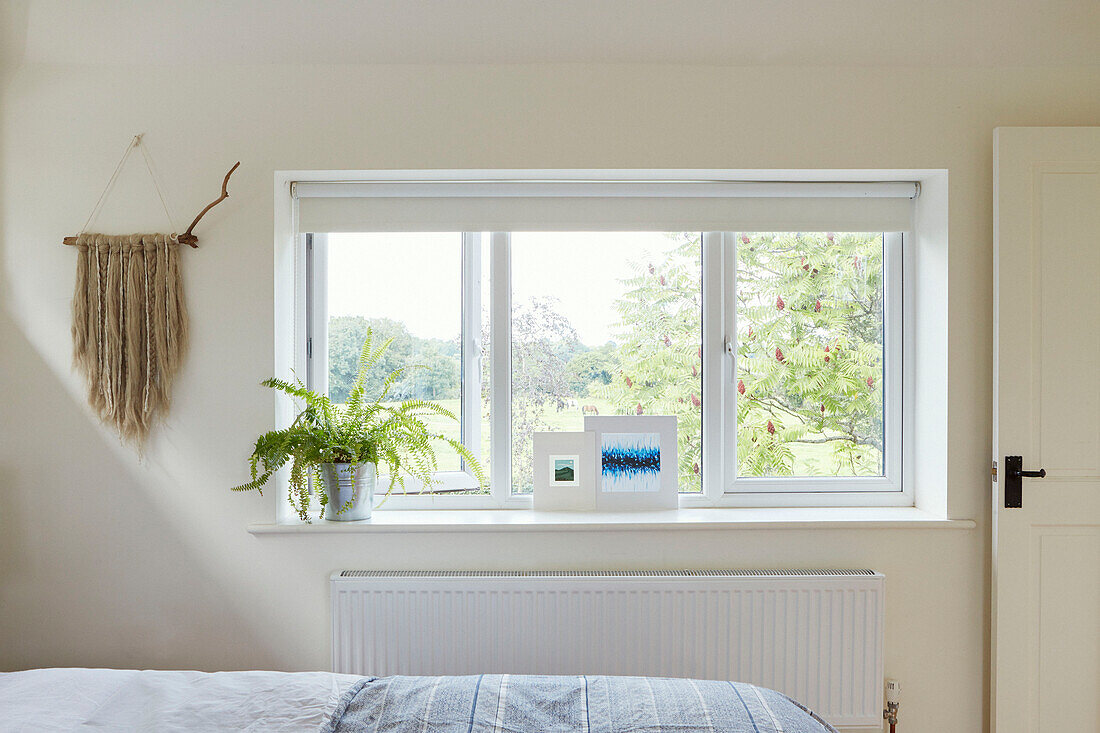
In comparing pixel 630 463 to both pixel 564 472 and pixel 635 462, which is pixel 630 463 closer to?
pixel 635 462

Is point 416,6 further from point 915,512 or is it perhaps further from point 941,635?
point 941,635

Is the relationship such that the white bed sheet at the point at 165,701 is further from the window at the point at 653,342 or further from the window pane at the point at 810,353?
the window pane at the point at 810,353

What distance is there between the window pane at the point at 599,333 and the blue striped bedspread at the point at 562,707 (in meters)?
1.11

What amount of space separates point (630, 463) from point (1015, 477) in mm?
1119

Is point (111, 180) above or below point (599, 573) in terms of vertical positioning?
above

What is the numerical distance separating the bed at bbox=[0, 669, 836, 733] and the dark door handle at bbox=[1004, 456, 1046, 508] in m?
1.14

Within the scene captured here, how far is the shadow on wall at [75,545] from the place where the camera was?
2.20 m

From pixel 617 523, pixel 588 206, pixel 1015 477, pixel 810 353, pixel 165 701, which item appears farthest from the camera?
pixel 810 353

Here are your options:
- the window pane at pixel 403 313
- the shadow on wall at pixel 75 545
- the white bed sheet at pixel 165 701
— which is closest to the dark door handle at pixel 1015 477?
the window pane at pixel 403 313

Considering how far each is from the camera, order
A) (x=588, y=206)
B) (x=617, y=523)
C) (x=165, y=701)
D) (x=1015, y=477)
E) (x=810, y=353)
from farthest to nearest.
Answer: (x=810, y=353), (x=588, y=206), (x=617, y=523), (x=1015, y=477), (x=165, y=701)

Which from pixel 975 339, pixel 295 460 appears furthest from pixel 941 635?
pixel 295 460

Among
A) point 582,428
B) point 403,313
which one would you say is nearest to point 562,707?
point 582,428

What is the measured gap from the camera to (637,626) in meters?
2.14

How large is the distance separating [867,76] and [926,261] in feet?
2.01
